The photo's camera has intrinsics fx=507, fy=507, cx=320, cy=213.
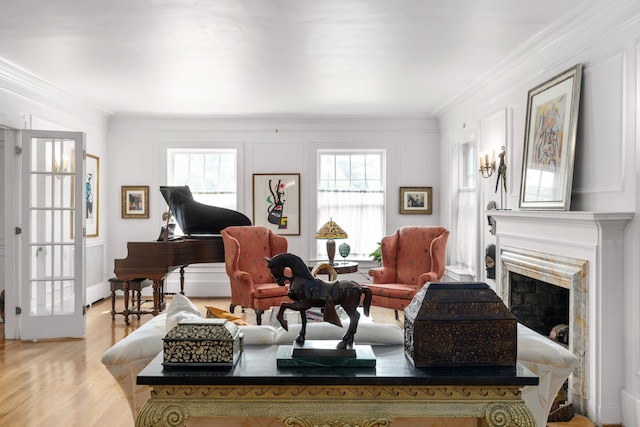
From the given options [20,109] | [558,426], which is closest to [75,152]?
[20,109]

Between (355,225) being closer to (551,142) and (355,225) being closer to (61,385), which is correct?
(551,142)

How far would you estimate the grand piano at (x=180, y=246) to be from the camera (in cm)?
564

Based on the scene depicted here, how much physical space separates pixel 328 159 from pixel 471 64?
3353 millimetres

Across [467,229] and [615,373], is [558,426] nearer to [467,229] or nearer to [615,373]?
[615,373]

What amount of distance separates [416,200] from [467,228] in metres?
1.34

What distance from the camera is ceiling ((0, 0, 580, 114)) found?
3.53 meters

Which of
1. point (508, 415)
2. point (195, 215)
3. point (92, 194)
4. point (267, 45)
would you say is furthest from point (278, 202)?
point (508, 415)

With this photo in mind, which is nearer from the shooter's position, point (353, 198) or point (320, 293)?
point (320, 293)

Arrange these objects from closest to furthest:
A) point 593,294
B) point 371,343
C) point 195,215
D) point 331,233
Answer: point 371,343 < point 593,294 < point 331,233 < point 195,215

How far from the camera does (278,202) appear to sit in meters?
7.81

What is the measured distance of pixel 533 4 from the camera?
343 centimetres

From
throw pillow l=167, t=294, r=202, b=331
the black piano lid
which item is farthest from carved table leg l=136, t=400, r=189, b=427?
the black piano lid

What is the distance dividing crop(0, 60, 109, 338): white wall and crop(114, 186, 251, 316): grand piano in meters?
1.12

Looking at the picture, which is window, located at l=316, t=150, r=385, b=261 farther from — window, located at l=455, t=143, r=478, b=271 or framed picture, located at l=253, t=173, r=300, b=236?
window, located at l=455, t=143, r=478, b=271
